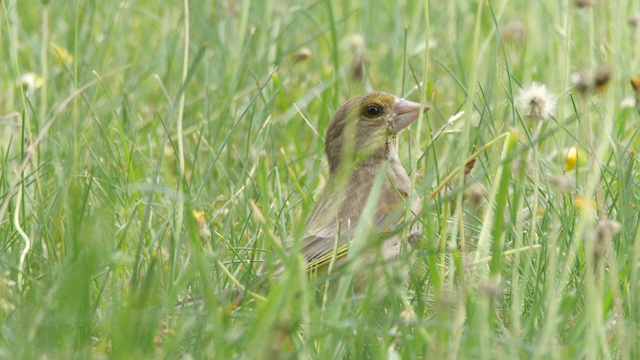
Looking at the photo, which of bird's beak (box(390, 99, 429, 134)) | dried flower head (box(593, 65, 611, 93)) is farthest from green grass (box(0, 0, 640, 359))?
bird's beak (box(390, 99, 429, 134))

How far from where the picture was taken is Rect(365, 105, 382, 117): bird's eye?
5.15 metres

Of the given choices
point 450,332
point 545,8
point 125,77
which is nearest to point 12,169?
point 125,77

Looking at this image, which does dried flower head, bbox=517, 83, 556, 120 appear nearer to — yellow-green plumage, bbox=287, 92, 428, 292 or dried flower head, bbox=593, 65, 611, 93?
dried flower head, bbox=593, 65, 611, 93

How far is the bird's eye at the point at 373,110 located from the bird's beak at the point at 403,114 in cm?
7

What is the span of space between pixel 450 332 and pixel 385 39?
417 cm

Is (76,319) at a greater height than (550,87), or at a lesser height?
greater

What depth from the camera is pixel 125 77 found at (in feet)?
21.0

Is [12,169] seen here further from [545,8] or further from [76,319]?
[545,8]

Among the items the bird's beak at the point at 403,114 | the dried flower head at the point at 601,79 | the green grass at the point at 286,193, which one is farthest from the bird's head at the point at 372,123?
the dried flower head at the point at 601,79

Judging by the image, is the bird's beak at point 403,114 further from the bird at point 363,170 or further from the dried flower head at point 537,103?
the dried flower head at point 537,103

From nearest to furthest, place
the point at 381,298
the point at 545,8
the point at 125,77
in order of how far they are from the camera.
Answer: the point at 381,298 → the point at 125,77 → the point at 545,8

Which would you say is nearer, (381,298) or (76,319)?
(76,319)

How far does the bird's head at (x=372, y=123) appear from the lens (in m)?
5.11

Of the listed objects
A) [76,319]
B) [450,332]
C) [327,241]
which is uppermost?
[76,319]
